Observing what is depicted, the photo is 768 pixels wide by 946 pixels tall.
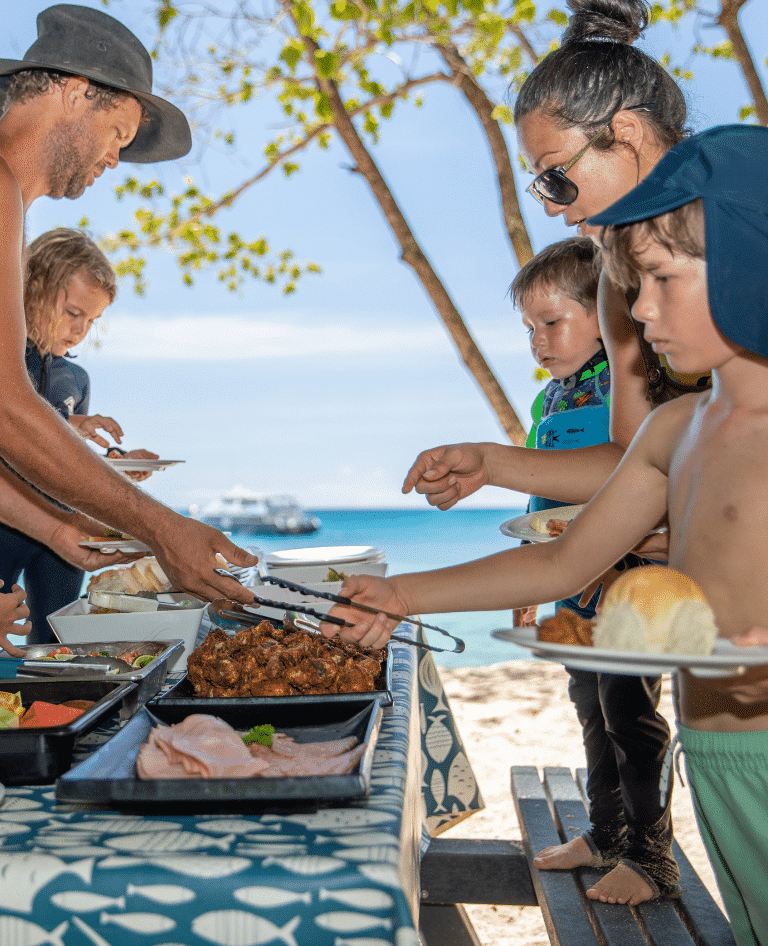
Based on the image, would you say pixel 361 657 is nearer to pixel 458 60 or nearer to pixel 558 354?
pixel 558 354

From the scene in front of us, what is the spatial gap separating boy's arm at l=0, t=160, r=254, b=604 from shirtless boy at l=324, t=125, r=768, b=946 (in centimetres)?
86

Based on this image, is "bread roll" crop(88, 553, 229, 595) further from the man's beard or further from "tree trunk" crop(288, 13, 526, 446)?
"tree trunk" crop(288, 13, 526, 446)

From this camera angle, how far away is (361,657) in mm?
1749

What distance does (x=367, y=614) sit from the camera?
1688 millimetres

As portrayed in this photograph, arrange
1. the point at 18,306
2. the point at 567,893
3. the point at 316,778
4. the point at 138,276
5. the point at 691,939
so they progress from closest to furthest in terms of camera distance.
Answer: the point at 316,778 < the point at 18,306 < the point at 691,939 < the point at 567,893 < the point at 138,276

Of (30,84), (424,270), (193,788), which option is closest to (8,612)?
(193,788)

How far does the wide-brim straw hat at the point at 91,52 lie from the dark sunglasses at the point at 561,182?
1395 mm

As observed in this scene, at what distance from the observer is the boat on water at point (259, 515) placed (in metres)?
24.9

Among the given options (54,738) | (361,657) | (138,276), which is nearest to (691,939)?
(361,657)

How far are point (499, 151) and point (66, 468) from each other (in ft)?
13.8

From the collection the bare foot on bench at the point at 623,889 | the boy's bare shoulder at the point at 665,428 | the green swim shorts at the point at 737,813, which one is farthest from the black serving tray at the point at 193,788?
the bare foot on bench at the point at 623,889

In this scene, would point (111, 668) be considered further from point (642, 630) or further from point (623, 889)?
point (623, 889)

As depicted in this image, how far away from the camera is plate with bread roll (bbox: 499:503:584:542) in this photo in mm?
2020

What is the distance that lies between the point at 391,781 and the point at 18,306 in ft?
4.59
